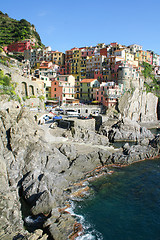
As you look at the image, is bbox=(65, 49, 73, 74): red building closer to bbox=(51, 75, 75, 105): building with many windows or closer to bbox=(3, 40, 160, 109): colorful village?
bbox=(3, 40, 160, 109): colorful village

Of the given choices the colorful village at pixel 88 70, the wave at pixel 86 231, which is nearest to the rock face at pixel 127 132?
the colorful village at pixel 88 70

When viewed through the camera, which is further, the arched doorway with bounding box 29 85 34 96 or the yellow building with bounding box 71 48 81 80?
the yellow building with bounding box 71 48 81 80

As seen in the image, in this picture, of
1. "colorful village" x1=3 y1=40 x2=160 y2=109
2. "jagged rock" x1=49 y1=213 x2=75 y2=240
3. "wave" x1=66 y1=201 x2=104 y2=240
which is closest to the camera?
"jagged rock" x1=49 y1=213 x2=75 y2=240

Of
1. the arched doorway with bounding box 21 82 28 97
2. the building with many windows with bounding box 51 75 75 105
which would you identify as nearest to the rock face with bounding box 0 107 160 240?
the arched doorway with bounding box 21 82 28 97

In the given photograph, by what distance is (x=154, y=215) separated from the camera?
22.4m

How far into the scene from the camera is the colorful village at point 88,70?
70.9 metres

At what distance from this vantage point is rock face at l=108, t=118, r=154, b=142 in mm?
53934

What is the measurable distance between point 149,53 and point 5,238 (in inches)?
3942

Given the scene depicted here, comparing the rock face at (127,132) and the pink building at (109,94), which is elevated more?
the pink building at (109,94)

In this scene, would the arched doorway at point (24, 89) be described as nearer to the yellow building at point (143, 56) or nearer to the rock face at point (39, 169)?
the rock face at point (39, 169)

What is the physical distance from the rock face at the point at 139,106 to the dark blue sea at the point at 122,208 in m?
41.0

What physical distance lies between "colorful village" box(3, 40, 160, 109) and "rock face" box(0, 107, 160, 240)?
103 feet

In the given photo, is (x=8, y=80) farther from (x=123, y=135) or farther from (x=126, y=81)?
(x=126, y=81)

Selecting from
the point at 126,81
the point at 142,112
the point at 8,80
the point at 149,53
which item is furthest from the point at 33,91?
Result: the point at 149,53
